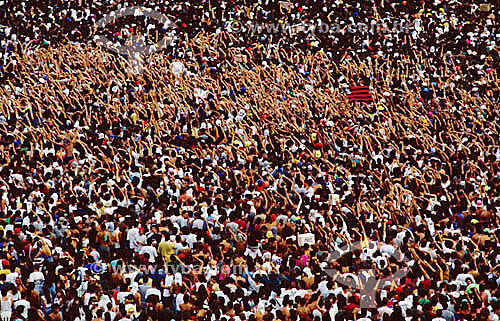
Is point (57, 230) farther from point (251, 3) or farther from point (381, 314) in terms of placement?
point (251, 3)

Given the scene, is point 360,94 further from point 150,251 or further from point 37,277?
point 37,277

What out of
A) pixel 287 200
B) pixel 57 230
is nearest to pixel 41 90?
pixel 57 230

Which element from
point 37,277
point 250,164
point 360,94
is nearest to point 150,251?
Result: point 37,277

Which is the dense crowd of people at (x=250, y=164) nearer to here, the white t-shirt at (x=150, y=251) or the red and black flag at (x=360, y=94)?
the white t-shirt at (x=150, y=251)

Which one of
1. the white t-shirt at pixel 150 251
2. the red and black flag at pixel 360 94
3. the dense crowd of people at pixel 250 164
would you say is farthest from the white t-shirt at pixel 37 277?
the red and black flag at pixel 360 94

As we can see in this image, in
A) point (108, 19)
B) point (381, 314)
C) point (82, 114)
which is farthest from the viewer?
point (108, 19)
